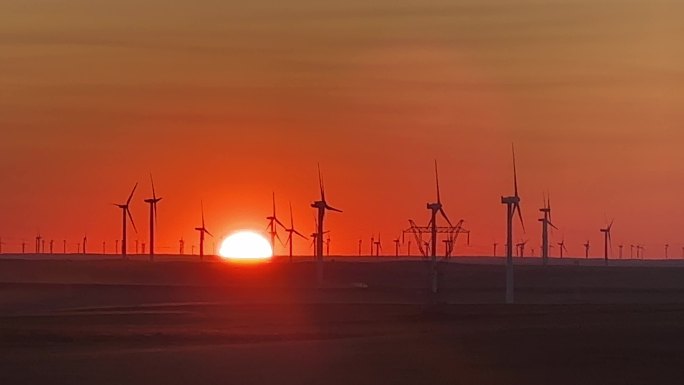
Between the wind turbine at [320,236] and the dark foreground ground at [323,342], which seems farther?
the wind turbine at [320,236]

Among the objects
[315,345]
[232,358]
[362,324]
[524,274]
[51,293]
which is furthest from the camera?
[524,274]

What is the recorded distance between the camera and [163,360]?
3944 centimetres

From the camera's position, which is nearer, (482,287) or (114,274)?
(482,287)

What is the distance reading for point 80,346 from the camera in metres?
46.6

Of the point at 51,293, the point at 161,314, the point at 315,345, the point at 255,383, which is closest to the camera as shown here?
the point at 255,383

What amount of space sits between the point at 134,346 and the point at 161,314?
2413 centimetres

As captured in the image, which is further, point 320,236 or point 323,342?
point 320,236

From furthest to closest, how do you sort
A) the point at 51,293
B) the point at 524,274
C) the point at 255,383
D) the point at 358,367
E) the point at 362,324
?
the point at 524,274 < the point at 51,293 < the point at 362,324 < the point at 358,367 < the point at 255,383

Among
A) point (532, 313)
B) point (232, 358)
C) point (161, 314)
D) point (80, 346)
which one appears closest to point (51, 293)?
point (161, 314)

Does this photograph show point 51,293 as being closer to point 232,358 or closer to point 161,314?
point 161,314

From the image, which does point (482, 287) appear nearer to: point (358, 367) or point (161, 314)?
point (161, 314)

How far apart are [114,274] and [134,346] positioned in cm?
11856

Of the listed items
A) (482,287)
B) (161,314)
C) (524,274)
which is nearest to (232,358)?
(161,314)

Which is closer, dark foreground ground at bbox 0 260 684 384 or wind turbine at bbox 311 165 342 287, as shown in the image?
dark foreground ground at bbox 0 260 684 384
